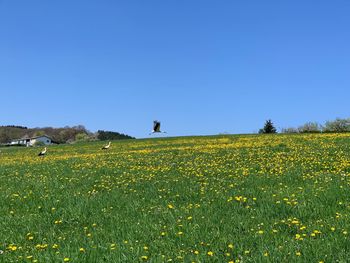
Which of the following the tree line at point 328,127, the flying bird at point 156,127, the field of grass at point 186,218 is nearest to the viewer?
the field of grass at point 186,218

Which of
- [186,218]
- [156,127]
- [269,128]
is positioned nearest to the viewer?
[186,218]

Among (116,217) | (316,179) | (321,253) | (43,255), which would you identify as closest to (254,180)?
(316,179)

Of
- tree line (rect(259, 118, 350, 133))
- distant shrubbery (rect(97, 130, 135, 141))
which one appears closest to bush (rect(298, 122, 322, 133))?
tree line (rect(259, 118, 350, 133))

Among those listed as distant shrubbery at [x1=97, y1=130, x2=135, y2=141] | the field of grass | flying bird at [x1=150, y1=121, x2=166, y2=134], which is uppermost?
distant shrubbery at [x1=97, y1=130, x2=135, y2=141]

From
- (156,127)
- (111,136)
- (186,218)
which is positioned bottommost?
(186,218)

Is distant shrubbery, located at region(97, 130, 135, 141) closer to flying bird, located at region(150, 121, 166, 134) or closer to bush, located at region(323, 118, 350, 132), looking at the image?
bush, located at region(323, 118, 350, 132)

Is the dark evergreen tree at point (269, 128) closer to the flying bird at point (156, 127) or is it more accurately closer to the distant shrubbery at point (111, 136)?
the distant shrubbery at point (111, 136)

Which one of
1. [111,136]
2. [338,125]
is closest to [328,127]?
[338,125]

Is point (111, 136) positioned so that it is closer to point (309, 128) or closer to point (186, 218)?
point (309, 128)

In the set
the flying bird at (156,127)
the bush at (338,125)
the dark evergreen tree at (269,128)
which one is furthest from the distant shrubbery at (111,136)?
the flying bird at (156,127)

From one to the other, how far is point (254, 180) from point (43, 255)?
25.6 ft

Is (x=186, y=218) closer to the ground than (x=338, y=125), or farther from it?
closer to the ground

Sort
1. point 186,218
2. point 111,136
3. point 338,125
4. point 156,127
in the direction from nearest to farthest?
1. point 186,218
2. point 156,127
3. point 338,125
4. point 111,136

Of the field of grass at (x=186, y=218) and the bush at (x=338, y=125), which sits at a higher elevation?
the bush at (x=338, y=125)
